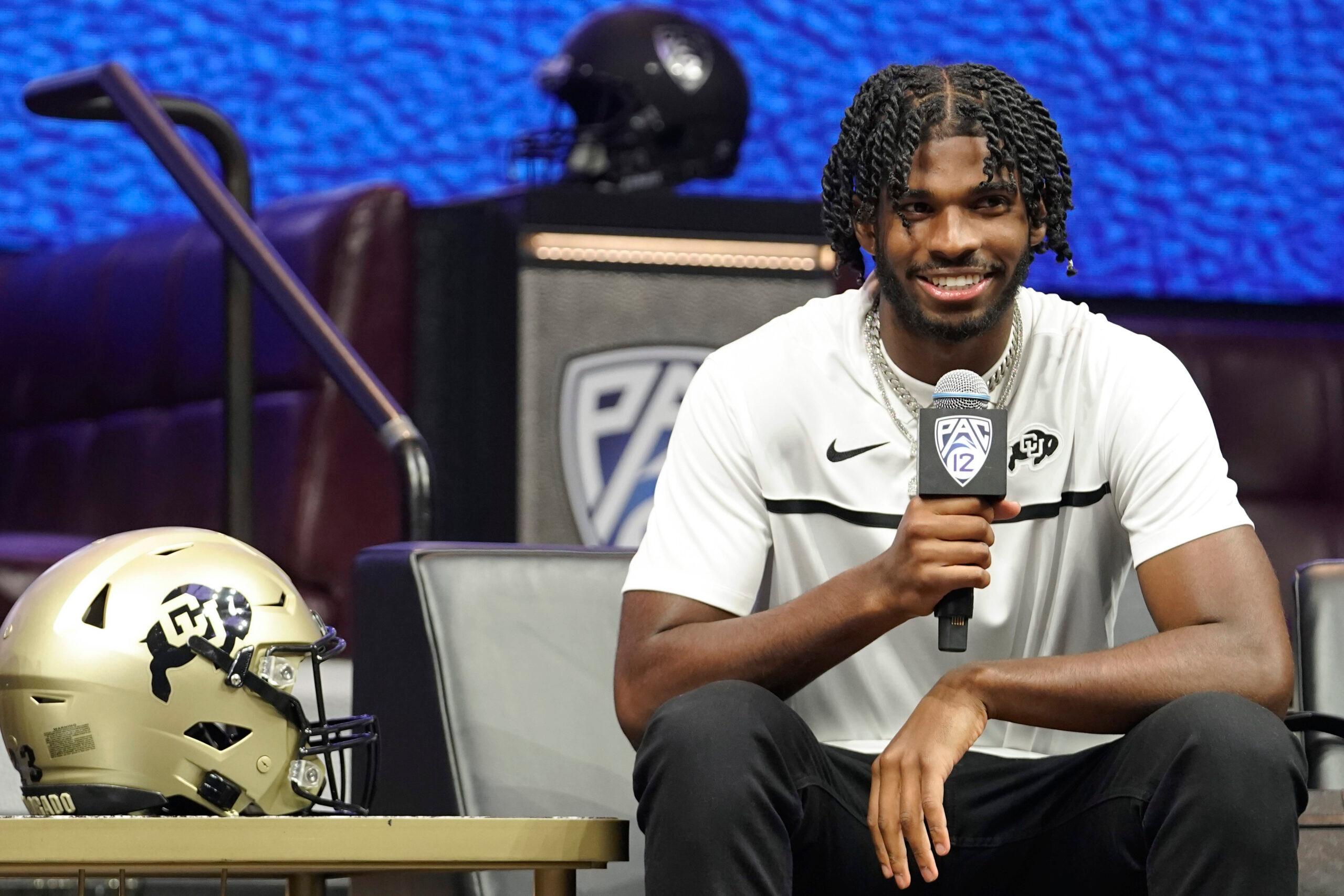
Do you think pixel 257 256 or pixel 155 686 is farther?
pixel 257 256

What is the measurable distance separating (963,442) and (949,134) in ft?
1.35

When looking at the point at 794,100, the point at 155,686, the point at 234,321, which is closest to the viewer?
the point at 155,686

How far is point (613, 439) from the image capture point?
314cm

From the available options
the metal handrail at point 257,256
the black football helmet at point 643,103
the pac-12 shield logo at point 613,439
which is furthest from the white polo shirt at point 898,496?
the black football helmet at point 643,103

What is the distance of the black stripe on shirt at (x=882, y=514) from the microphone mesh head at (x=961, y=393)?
0.28 m

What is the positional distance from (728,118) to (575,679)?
2.02 metres

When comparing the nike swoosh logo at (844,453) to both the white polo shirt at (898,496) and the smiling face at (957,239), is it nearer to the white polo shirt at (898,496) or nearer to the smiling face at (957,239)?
the white polo shirt at (898,496)

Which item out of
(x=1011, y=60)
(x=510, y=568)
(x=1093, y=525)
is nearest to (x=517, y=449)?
(x=510, y=568)

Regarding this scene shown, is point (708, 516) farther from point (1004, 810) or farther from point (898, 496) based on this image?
point (1004, 810)

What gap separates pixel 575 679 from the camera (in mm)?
1847

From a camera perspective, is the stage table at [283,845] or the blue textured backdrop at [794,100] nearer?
the stage table at [283,845]

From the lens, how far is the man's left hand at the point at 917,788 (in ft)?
4.45

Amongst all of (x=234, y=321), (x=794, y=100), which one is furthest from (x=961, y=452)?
(x=794, y=100)

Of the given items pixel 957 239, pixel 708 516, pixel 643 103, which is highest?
pixel 643 103
